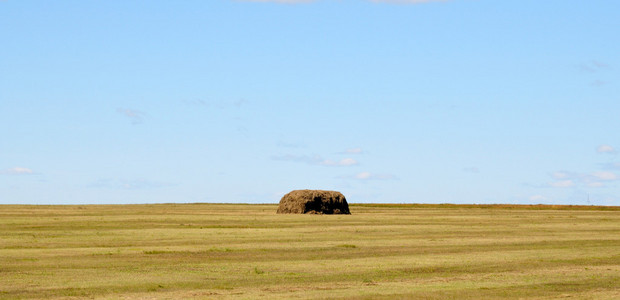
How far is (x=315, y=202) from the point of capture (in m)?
74.4

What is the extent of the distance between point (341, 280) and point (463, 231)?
2581cm

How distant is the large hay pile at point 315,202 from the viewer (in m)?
74.2

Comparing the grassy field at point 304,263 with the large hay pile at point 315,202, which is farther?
the large hay pile at point 315,202

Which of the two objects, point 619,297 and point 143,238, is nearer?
point 619,297

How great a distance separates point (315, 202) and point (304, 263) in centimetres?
4551

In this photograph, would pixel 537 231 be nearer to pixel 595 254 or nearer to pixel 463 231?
pixel 463 231

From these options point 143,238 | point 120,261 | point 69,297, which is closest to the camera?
point 69,297

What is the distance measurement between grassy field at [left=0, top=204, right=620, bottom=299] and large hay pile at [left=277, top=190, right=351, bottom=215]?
2475 centimetres

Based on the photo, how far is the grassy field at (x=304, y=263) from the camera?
21.7 meters

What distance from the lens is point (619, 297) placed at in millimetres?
20781

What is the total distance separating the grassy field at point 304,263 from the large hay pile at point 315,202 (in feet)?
81.2

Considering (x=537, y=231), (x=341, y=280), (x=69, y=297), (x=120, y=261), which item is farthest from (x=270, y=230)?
(x=69, y=297)

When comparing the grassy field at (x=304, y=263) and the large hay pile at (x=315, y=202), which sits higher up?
the large hay pile at (x=315, y=202)

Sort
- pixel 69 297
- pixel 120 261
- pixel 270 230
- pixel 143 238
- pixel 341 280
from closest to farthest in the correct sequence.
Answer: pixel 69 297 < pixel 341 280 < pixel 120 261 < pixel 143 238 < pixel 270 230
